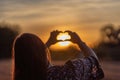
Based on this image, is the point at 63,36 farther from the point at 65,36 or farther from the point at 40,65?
the point at 40,65

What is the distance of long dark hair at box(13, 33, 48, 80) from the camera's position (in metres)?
4.42

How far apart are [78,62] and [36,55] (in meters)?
0.31

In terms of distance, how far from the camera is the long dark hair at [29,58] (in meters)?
4.42

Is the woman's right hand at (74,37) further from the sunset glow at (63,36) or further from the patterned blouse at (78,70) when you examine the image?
the patterned blouse at (78,70)

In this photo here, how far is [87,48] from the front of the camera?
463 centimetres

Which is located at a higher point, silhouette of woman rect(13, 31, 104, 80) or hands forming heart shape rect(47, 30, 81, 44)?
hands forming heart shape rect(47, 30, 81, 44)

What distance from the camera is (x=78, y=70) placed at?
446cm

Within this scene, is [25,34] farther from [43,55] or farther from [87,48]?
[87,48]

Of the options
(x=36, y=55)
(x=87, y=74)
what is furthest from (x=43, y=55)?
(x=87, y=74)

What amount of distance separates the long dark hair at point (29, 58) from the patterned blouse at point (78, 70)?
0.08m

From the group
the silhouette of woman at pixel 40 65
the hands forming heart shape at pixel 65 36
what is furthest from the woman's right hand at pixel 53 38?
the silhouette of woman at pixel 40 65

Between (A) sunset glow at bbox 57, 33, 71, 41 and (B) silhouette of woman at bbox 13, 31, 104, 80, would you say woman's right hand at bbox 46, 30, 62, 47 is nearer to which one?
(A) sunset glow at bbox 57, 33, 71, 41

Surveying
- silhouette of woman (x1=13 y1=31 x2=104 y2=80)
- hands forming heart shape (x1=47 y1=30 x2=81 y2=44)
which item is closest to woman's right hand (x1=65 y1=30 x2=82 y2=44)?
hands forming heart shape (x1=47 y1=30 x2=81 y2=44)

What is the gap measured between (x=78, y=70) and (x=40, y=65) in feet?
0.88
